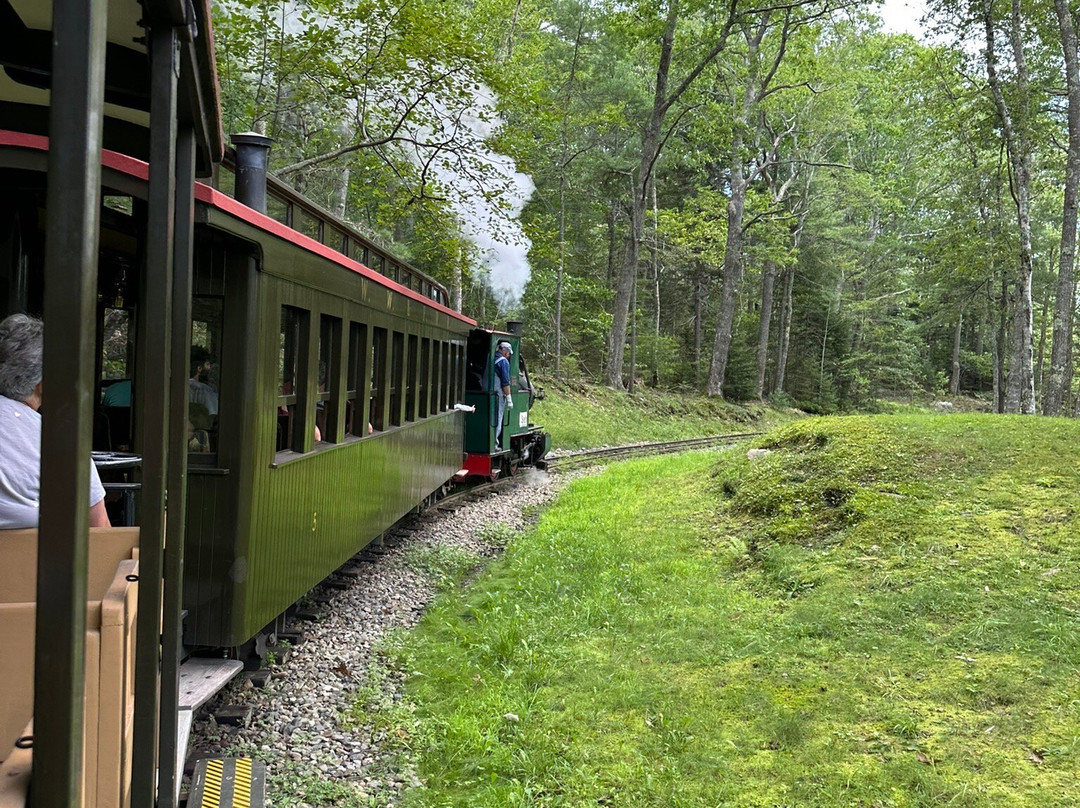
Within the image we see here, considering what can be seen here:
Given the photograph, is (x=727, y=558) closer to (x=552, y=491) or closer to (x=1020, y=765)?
(x=1020, y=765)

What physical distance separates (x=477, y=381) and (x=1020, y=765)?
10404 millimetres

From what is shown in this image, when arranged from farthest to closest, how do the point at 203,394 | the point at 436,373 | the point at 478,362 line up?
the point at 478,362 < the point at 436,373 < the point at 203,394

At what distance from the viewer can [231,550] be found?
446 centimetres

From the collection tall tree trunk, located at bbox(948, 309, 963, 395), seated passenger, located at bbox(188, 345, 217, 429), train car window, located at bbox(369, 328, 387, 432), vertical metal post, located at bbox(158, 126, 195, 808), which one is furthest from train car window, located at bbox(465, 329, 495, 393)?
tall tree trunk, located at bbox(948, 309, 963, 395)

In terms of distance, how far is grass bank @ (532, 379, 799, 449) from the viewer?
68.8 ft

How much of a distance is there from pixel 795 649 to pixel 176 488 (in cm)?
436

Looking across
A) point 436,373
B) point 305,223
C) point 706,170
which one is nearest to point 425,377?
point 436,373

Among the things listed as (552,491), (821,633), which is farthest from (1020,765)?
(552,491)

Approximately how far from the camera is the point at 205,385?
4547mm

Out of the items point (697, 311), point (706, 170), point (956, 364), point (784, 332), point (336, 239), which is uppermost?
point (706, 170)

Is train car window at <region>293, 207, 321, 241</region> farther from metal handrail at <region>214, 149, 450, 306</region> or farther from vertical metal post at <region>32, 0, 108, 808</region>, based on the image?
vertical metal post at <region>32, 0, 108, 808</region>

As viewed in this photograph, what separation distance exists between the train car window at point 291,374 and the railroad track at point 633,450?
11.6 metres

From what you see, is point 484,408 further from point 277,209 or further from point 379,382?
point 277,209

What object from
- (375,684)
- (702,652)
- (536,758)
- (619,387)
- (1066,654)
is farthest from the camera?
(619,387)
